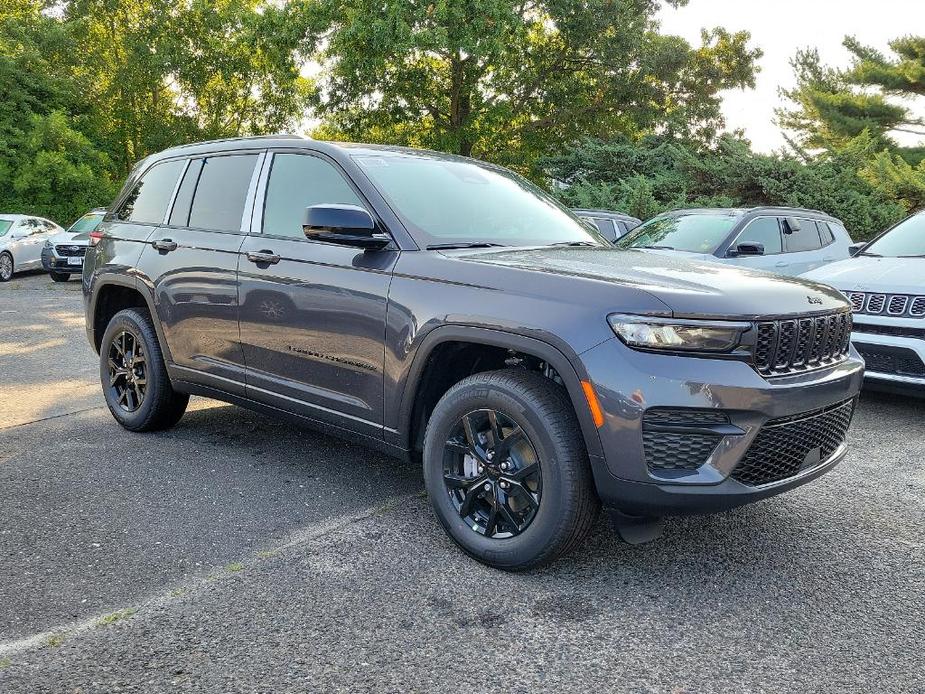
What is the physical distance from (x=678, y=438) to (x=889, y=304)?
12.8ft

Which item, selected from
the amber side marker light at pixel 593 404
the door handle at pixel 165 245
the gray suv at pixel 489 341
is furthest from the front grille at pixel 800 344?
the door handle at pixel 165 245

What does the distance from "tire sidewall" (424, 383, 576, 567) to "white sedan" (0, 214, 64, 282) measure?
17.9 meters

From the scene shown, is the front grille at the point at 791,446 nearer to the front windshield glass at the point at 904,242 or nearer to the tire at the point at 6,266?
the front windshield glass at the point at 904,242

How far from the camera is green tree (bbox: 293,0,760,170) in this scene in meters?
24.0

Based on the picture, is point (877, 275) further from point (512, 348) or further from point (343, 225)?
point (343, 225)

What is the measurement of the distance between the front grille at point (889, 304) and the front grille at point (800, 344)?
2.61 m

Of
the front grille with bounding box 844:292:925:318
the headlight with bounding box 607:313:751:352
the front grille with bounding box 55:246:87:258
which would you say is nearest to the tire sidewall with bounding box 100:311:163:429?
the headlight with bounding box 607:313:751:352

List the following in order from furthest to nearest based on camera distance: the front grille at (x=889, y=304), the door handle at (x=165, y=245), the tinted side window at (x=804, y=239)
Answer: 1. the tinted side window at (x=804, y=239)
2. the front grille at (x=889, y=304)
3. the door handle at (x=165, y=245)

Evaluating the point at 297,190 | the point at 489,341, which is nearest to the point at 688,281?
the point at 489,341

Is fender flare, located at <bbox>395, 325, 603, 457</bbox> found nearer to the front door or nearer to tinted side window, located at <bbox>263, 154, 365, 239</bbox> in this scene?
the front door

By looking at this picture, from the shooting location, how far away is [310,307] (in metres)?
3.97

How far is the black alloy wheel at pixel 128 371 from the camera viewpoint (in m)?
5.22

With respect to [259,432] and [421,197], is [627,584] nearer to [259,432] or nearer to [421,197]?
[421,197]

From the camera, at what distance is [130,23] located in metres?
34.2
